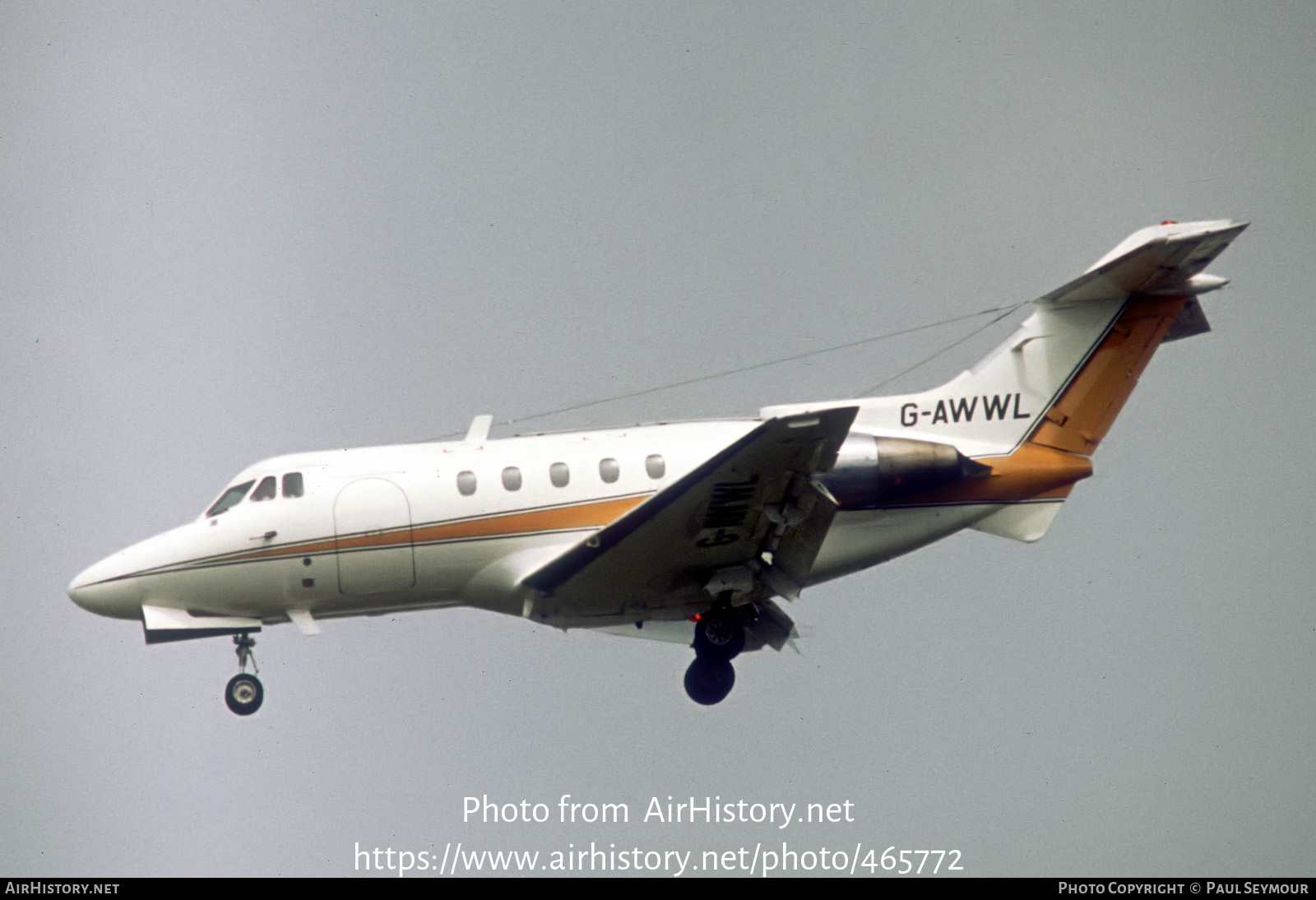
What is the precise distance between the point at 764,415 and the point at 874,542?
2190 millimetres

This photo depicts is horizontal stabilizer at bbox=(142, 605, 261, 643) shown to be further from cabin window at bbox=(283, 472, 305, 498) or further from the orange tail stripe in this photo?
the orange tail stripe

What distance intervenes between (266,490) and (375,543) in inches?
67.3

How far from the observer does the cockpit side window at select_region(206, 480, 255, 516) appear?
1806 cm

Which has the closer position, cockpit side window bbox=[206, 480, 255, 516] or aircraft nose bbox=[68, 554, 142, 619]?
aircraft nose bbox=[68, 554, 142, 619]

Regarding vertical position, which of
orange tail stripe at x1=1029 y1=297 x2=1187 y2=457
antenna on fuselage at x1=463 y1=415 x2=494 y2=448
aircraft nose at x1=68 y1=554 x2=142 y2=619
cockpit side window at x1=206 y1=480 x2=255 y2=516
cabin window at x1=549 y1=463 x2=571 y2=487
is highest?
orange tail stripe at x1=1029 y1=297 x2=1187 y2=457

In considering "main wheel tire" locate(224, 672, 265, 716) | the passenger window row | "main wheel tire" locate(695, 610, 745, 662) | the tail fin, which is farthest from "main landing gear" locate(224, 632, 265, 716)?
the tail fin

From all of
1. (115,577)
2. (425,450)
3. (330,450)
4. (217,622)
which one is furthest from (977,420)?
(115,577)

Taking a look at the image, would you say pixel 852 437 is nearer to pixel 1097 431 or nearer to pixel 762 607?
pixel 762 607

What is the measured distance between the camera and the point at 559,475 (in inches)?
699

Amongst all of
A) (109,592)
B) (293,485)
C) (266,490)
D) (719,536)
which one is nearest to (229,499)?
(266,490)

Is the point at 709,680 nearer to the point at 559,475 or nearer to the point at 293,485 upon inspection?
the point at 559,475

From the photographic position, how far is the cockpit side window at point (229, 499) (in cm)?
1806

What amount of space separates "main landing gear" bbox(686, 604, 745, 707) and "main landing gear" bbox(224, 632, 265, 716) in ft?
18.4

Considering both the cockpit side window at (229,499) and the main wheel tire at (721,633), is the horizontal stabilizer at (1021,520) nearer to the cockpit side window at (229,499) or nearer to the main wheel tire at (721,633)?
the main wheel tire at (721,633)
